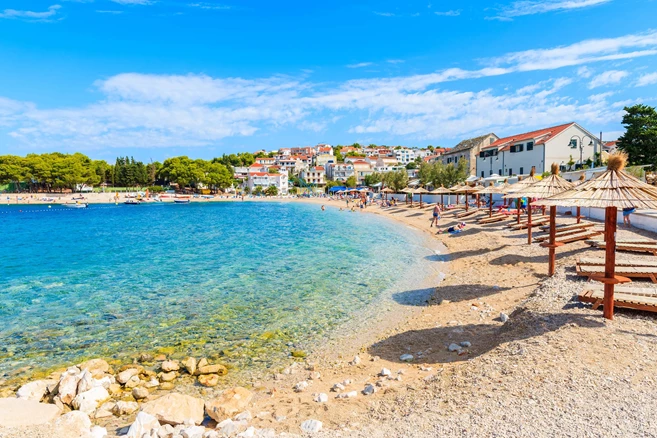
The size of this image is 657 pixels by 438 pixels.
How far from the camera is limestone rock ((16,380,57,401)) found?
7.66 metres

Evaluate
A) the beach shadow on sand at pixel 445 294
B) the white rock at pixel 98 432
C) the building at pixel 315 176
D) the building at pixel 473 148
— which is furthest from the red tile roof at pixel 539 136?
the building at pixel 315 176

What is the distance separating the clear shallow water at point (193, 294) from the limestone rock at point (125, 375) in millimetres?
1412

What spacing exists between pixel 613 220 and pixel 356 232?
28.0 m

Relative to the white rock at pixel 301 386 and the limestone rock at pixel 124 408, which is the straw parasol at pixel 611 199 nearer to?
the white rock at pixel 301 386

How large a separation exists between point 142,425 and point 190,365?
2.77m

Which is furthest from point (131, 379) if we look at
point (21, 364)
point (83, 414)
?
point (21, 364)

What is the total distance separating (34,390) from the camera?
25.8ft

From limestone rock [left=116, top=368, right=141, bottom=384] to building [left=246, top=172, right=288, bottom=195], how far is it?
397 feet

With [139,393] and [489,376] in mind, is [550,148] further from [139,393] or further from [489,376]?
[139,393]

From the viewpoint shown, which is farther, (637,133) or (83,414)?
(637,133)

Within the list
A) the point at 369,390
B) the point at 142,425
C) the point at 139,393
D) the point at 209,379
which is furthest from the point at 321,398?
the point at 139,393

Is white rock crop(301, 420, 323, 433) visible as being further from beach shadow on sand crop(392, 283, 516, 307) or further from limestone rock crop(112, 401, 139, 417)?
beach shadow on sand crop(392, 283, 516, 307)

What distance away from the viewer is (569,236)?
17484 mm

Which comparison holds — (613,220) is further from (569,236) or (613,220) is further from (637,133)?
(637,133)
